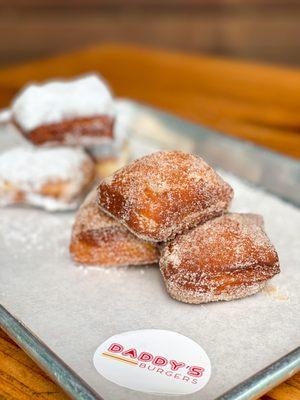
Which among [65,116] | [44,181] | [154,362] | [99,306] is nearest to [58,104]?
[65,116]

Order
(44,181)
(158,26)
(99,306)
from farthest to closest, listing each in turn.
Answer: (158,26) < (44,181) < (99,306)

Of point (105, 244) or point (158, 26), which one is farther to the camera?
point (158, 26)

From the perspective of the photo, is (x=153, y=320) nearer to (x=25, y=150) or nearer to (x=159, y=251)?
(x=159, y=251)

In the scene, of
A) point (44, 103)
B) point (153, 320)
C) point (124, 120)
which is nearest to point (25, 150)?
point (44, 103)

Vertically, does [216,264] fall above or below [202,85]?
above

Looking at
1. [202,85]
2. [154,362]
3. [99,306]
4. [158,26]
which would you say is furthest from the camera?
[158,26]

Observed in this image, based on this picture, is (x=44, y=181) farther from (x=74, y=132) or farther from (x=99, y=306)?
(x=99, y=306)

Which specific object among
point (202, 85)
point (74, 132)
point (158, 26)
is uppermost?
point (74, 132)
